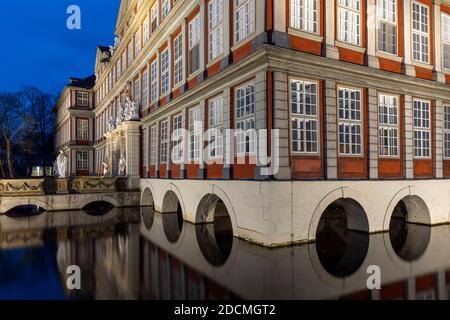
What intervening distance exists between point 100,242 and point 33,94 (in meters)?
55.4

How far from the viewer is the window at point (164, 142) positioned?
20828 millimetres

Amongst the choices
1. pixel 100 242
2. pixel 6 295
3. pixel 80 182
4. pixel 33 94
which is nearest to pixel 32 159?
pixel 33 94

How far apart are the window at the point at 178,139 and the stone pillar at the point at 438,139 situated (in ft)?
40.4

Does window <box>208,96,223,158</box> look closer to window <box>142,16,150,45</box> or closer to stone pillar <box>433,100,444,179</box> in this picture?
stone pillar <box>433,100,444,179</box>

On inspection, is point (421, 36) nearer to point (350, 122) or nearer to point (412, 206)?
point (350, 122)

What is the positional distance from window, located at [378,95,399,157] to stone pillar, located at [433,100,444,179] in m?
2.73

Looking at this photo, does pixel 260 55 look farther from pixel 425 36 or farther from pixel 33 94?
pixel 33 94

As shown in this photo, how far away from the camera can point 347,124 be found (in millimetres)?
13250

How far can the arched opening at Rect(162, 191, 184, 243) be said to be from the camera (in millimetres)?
14453

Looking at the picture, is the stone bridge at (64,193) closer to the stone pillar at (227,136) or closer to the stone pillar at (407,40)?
the stone pillar at (227,136)

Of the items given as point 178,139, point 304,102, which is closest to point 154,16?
point 178,139

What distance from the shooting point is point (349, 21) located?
1342 cm

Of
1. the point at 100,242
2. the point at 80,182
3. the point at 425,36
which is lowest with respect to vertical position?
the point at 100,242
